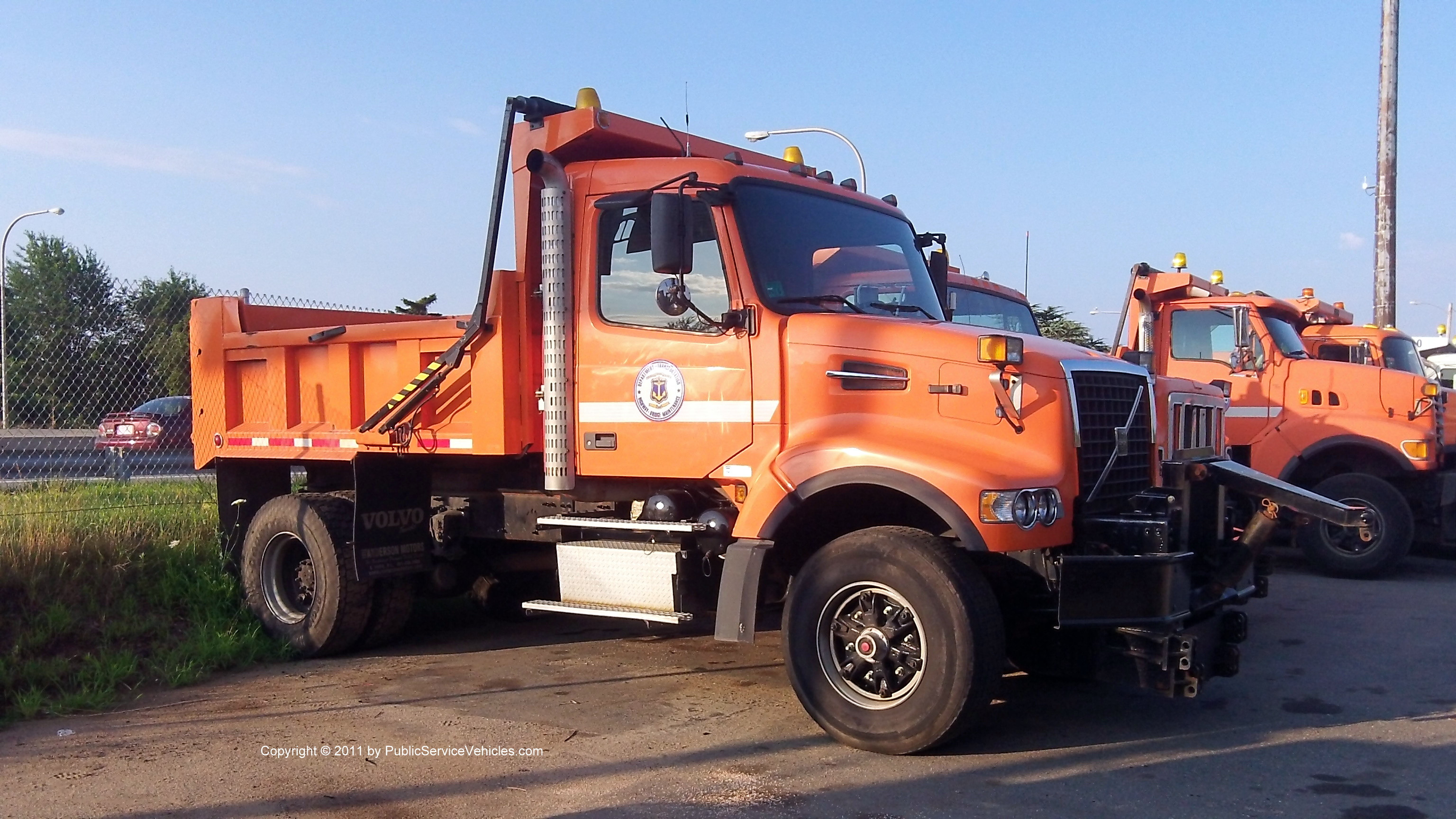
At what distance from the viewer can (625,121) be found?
6.33 metres

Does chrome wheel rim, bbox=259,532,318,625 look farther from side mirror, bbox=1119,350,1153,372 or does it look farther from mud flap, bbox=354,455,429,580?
side mirror, bbox=1119,350,1153,372

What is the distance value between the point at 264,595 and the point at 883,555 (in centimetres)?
461

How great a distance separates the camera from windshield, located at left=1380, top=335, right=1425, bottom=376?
37.0ft

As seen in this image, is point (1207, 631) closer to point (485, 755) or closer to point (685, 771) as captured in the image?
point (685, 771)

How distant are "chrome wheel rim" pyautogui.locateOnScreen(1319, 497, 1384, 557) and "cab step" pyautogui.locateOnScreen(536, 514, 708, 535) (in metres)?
6.77

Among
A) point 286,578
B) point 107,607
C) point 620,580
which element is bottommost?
point 107,607

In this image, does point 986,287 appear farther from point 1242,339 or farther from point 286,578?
point 286,578

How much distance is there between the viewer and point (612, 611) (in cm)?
602

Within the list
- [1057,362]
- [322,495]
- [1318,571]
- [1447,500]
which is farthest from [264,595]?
[1447,500]

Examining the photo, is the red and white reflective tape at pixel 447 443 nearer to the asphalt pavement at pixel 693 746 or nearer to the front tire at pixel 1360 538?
the asphalt pavement at pixel 693 746

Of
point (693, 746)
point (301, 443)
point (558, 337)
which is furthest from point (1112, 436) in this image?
point (301, 443)

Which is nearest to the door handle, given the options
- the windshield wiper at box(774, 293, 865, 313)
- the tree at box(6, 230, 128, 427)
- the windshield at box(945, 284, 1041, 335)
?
the windshield wiper at box(774, 293, 865, 313)

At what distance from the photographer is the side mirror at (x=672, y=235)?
5.43m

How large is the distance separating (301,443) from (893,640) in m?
4.41
